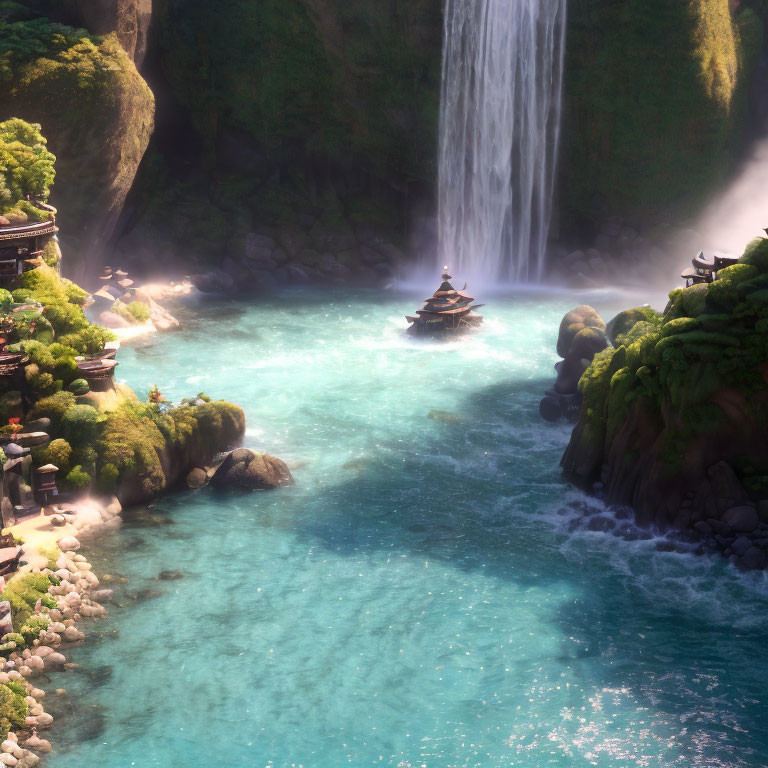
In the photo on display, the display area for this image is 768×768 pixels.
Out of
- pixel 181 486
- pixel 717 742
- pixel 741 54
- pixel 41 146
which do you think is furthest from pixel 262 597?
pixel 741 54

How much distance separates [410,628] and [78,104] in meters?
34.0

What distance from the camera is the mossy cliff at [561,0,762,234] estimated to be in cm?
5969

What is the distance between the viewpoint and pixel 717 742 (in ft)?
67.7

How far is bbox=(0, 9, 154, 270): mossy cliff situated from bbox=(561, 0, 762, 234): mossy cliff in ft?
94.0

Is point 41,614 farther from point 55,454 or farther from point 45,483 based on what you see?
point 55,454

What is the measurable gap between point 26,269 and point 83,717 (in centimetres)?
1850

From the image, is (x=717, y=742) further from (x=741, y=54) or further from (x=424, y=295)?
(x=741, y=54)

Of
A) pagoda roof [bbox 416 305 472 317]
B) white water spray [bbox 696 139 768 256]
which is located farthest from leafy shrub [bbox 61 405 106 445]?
white water spray [bbox 696 139 768 256]

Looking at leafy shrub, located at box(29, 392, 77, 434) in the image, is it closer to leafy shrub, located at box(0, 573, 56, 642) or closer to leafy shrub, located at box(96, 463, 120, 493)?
leafy shrub, located at box(96, 463, 120, 493)

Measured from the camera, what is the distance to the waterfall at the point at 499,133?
200 ft

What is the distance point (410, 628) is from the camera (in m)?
24.8

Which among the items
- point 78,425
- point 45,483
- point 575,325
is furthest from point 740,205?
point 45,483

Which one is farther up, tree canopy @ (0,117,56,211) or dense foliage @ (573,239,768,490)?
tree canopy @ (0,117,56,211)

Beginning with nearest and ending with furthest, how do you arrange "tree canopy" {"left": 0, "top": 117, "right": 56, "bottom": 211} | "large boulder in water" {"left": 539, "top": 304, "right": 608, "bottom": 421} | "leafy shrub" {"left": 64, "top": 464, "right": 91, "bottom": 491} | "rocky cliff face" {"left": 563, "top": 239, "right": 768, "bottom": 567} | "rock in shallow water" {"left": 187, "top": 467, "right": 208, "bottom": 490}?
"rocky cliff face" {"left": 563, "top": 239, "right": 768, "bottom": 567} → "leafy shrub" {"left": 64, "top": 464, "right": 91, "bottom": 491} → "rock in shallow water" {"left": 187, "top": 467, "right": 208, "bottom": 490} → "tree canopy" {"left": 0, "top": 117, "right": 56, "bottom": 211} → "large boulder in water" {"left": 539, "top": 304, "right": 608, "bottom": 421}
